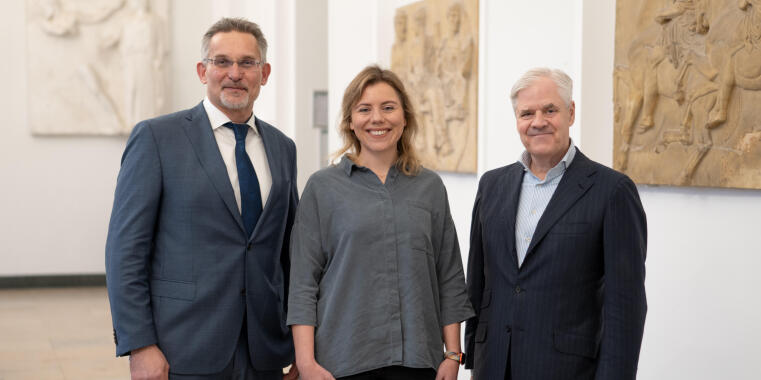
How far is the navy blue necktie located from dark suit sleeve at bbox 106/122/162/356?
34cm

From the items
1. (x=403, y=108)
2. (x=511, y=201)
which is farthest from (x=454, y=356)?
(x=403, y=108)

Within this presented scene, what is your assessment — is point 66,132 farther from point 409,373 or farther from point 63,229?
point 409,373

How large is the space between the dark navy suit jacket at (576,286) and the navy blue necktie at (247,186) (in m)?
1.02

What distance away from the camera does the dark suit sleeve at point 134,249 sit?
3.31 metres

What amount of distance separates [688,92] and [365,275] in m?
2.41

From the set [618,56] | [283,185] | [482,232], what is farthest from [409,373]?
[618,56]

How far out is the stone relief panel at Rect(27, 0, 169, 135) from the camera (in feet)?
44.8

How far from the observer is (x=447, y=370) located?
3260 millimetres

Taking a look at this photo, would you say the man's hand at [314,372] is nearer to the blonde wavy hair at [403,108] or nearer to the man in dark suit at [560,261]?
the man in dark suit at [560,261]

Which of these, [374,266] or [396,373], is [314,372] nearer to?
[396,373]

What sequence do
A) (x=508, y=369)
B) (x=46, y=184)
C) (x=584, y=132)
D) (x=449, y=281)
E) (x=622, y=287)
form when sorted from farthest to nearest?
(x=46, y=184) → (x=584, y=132) → (x=449, y=281) → (x=508, y=369) → (x=622, y=287)

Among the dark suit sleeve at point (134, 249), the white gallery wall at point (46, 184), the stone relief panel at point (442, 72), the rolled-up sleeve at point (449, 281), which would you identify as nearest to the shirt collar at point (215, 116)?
the dark suit sleeve at point (134, 249)

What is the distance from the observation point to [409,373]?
3.23m

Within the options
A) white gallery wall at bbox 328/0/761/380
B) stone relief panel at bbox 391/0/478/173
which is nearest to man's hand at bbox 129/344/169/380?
white gallery wall at bbox 328/0/761/380
